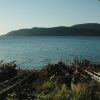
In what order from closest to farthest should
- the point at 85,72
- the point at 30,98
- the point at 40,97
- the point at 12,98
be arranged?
the point at 40,97 < the point at 12,98 < the point at 30,98 < the point at 85,72

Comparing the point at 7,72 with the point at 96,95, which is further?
the point at 7,72

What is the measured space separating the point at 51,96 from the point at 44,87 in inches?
186

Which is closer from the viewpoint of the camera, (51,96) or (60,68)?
(51,96)

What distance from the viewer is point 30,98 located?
15758 millimetres

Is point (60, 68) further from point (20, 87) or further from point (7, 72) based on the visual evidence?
point (20, 87)

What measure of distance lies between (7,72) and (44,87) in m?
6.07

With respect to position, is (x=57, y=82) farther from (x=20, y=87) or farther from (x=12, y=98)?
(x=12, y=98)

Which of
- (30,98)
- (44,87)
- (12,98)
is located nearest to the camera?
(12,98)

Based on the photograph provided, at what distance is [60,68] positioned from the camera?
2567cm

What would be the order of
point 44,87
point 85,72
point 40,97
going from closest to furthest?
point 40,97 → point 44,87 → point 85,72

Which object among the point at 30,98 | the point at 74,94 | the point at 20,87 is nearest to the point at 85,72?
the point at 20,87

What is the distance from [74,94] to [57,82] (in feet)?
18.6

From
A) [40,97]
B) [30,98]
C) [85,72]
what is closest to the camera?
[40,97]

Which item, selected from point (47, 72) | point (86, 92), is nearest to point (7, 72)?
point (47, 72)
